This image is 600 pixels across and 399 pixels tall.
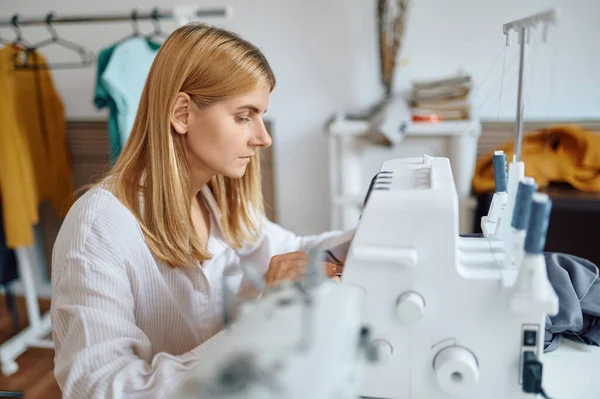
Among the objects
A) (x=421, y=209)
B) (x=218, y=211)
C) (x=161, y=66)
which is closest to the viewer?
(x=421, y=209)

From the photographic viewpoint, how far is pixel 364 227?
68cm

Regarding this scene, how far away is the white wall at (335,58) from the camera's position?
2002 mm

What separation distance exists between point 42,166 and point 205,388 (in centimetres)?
205

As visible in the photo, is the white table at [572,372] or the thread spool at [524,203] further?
the white table at [572,372]

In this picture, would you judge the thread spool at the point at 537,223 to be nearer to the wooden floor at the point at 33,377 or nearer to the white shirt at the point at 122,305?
the white shirt at the point at 122,305

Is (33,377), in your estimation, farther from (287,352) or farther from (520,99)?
(520,99)

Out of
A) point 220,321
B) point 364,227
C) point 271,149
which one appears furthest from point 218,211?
point 271,149

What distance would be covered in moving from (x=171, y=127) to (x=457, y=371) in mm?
615

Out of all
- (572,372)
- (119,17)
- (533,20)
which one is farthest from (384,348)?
(119,17)

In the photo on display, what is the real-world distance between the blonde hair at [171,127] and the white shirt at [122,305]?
0.03m

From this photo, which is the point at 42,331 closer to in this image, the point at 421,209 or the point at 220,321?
the point at 220,321

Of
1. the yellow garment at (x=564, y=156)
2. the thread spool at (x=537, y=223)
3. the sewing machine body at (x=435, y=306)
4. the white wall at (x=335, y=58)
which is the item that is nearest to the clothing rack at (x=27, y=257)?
the white wall at (x=335, y=58)

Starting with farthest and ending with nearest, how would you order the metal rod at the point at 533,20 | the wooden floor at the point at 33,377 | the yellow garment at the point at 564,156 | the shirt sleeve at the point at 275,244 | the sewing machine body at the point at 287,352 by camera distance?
the wooden floor at the point at 33,377
the yellow garment at the point at 564,156
the shirt sleeve at the point at 275,244
the metal rod at the point at 533,20
the sewing machine body at the point at 287,352

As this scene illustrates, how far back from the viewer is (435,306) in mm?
662
